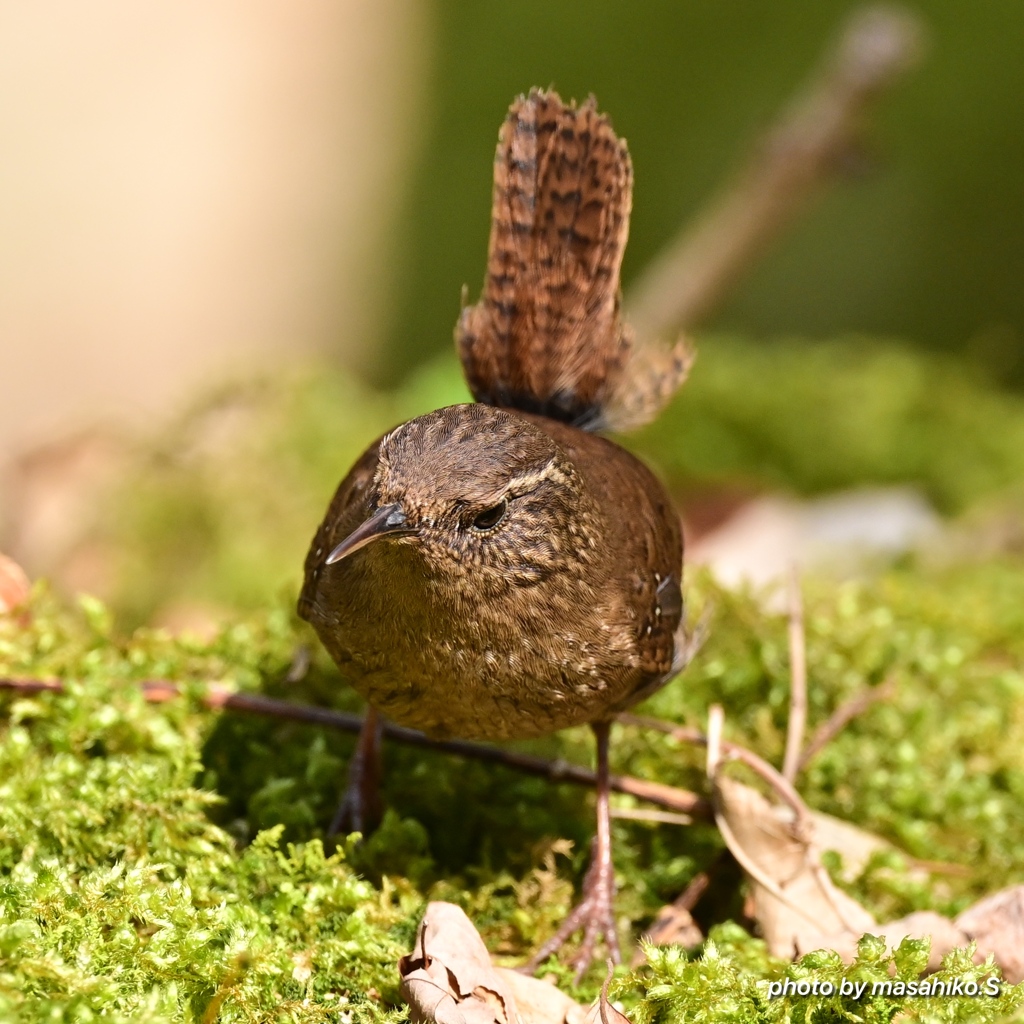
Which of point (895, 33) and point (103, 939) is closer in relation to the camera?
point (103, 939)

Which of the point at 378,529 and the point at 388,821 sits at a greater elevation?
the point at 378,529

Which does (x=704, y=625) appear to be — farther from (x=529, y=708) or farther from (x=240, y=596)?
(x=240, y=596)

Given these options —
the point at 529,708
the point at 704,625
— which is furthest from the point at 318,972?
the point at 704,625

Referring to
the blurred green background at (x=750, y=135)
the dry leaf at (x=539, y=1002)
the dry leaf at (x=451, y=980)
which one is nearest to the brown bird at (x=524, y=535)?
the dry leaf at (x=539, y=1002)

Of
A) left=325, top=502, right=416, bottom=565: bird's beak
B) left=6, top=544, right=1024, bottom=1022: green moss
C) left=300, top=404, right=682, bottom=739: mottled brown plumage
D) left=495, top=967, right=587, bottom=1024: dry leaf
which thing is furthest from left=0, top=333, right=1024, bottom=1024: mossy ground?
left=325, top=502, right=416, bottom=565: bird's beak

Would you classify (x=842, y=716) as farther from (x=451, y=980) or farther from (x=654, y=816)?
(x=451, y=980)

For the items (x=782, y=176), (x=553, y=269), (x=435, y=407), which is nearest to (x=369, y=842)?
(x=553, y=269)
